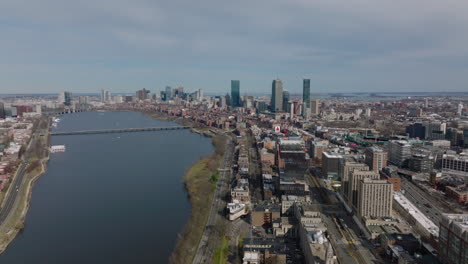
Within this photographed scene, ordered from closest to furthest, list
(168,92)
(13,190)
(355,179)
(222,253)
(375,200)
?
(222,253) < (375,200) < (355,179) < (13,190) < (168,92)

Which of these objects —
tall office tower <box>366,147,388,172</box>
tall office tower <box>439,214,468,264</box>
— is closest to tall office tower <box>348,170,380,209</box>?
tall office tower <box>439,214,468,264</box>

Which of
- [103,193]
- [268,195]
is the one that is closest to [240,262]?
[268,195]

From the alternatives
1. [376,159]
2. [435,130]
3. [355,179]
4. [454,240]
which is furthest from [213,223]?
[435,130]

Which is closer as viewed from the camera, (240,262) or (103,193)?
(240,262)

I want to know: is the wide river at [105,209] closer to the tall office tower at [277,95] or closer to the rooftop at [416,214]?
the rooftop at [416,214]

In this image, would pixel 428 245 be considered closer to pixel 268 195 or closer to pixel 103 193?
pixel 268 195

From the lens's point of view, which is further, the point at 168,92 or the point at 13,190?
the point at 168,92

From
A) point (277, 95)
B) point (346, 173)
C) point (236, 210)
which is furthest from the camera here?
point (277, 95)

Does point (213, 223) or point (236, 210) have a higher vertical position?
point (236, 210)

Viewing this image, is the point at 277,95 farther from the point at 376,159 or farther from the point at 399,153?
the point at 376,159
